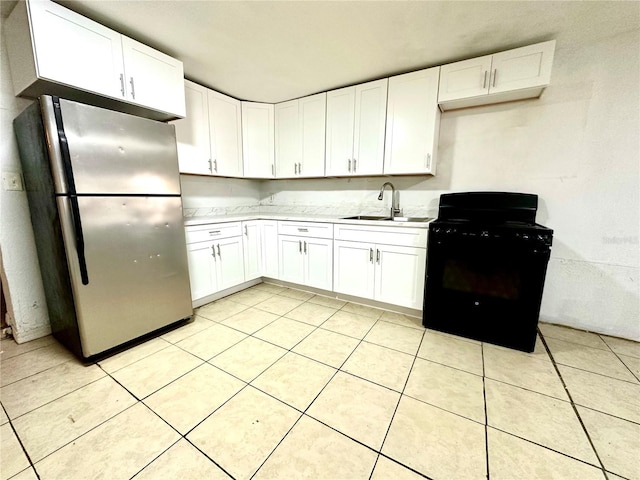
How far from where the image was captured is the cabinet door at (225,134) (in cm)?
285

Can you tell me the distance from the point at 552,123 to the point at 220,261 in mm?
3313

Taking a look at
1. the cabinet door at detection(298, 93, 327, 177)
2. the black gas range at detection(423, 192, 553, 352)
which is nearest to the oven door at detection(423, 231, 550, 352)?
the black gas range at detection(423, 192, 553, 352)

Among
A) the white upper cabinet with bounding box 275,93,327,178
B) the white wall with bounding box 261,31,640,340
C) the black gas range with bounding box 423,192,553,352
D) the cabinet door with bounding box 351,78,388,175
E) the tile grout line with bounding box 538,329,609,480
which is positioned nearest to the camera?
the tile grout line with bounding box 538,329,609,480

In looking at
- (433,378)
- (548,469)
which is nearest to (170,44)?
(433,378)

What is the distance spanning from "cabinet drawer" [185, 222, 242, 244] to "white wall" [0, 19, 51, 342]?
1.15 m

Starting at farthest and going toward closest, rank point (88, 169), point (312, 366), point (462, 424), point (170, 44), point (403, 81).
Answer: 1. point (403, 81)
2. point (170, 44)
3. point (312, 366)
4. point (88, 169)
5. point (462, 424)

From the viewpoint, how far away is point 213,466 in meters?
1.11

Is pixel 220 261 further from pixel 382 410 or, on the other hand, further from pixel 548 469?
pixel 548 469

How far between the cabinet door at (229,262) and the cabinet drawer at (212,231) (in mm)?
66

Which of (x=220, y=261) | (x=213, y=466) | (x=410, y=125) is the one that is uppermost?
(x=410, y=125)

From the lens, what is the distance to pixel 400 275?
95.8 inches

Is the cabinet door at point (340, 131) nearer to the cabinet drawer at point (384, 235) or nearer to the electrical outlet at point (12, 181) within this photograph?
the cabinet drawer at point (384, 235)

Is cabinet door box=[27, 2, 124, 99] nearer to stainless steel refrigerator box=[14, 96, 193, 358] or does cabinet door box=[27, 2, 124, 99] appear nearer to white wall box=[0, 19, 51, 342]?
stainless steel refrigerator box=[14, 96, 193, 358]

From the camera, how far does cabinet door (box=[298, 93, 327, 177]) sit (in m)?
2.94
